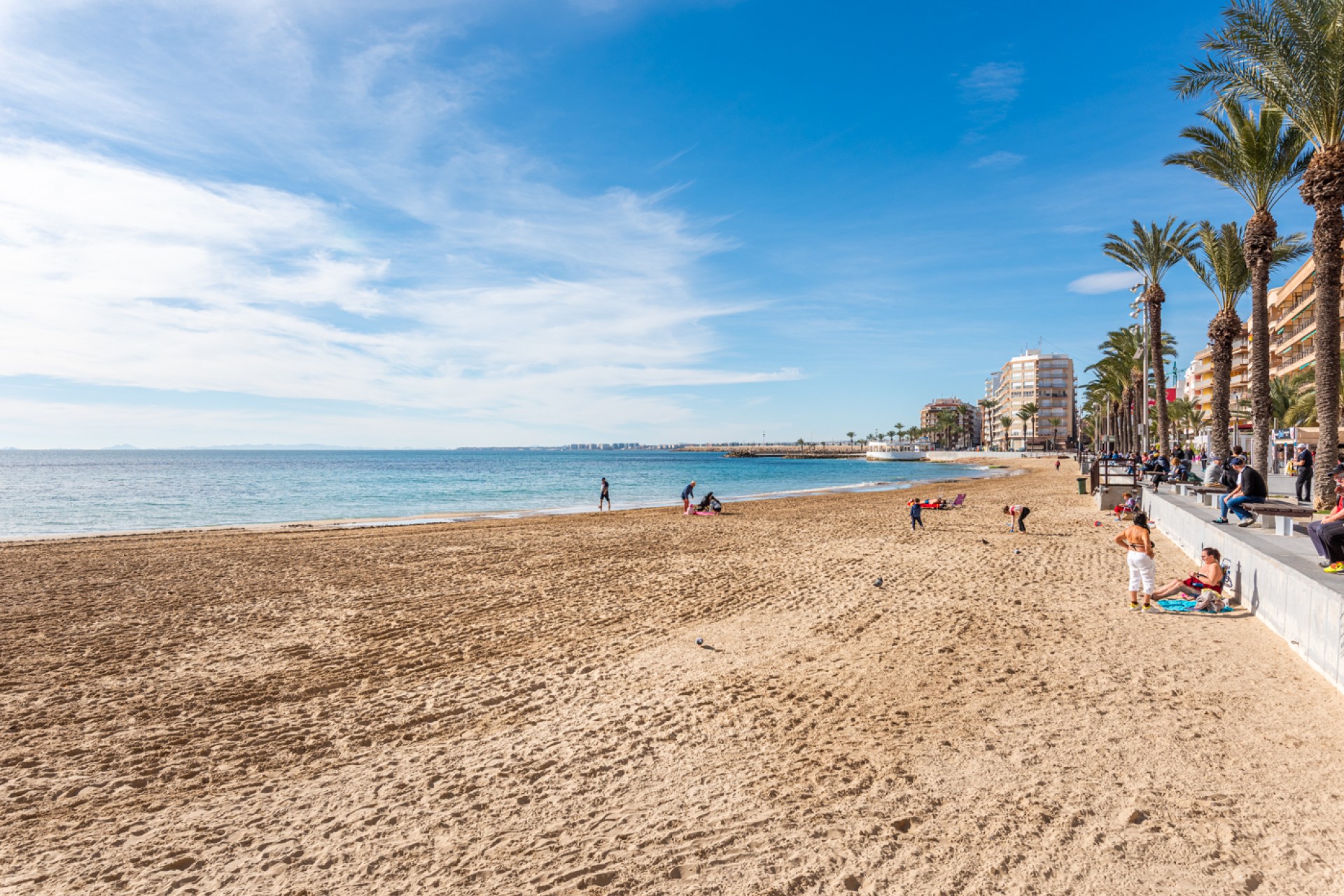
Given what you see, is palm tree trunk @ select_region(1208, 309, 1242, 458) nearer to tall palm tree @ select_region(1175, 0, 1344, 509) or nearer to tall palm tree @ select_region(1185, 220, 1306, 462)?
tall palm tree @ select_region(1185, 220, 1306, 462)

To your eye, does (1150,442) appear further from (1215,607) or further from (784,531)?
(1215,607)

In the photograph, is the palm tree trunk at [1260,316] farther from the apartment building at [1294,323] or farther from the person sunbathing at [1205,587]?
the apartment building at [1294,323]

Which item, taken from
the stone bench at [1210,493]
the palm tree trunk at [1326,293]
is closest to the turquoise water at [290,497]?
the stone bench at [1210,493]

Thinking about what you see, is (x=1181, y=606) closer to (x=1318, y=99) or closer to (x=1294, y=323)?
(x=1318, y=99)

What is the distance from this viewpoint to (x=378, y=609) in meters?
11.4

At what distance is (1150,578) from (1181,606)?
20.8 inches

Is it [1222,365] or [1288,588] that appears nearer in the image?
[1288,588]

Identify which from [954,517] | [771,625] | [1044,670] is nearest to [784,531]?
[954,517]

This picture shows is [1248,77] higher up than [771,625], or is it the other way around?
[1248,77]

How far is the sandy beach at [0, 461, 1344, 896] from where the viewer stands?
14.0 ft

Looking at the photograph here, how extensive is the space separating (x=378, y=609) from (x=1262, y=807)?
10.9 metres

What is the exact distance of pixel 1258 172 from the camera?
61.3ft

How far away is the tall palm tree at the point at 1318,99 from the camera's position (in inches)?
522

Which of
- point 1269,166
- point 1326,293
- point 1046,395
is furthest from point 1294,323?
point 1046,395
